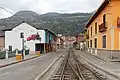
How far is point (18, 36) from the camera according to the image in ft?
207

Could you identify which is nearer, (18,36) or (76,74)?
(76,74)

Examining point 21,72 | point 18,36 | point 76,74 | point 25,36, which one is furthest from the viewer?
point 18,36

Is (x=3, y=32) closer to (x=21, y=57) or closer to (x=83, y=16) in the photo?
(x=21, y=57)

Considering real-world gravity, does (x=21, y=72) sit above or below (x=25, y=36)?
below

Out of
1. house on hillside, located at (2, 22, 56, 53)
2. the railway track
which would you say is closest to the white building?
house on hillside, located at (2, 22, 56, 53)

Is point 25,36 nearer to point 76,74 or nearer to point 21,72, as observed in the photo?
point 21,72

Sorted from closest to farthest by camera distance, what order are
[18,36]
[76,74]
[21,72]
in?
[76,74] → [21,72] → [18,36]

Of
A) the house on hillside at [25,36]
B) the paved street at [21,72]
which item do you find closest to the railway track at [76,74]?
the paved street at [21,72]

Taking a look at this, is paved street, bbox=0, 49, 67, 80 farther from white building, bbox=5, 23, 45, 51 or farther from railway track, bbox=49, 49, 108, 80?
white building, bbox=5, 23, 45, 51

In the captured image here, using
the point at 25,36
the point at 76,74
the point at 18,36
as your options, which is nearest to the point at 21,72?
the point at 76,74

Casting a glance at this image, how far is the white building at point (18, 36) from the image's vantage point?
62.4 metres

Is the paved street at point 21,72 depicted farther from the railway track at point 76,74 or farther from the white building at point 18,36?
the white building at point 18,36

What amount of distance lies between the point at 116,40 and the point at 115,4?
161 inches

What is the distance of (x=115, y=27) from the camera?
30.6 metres
